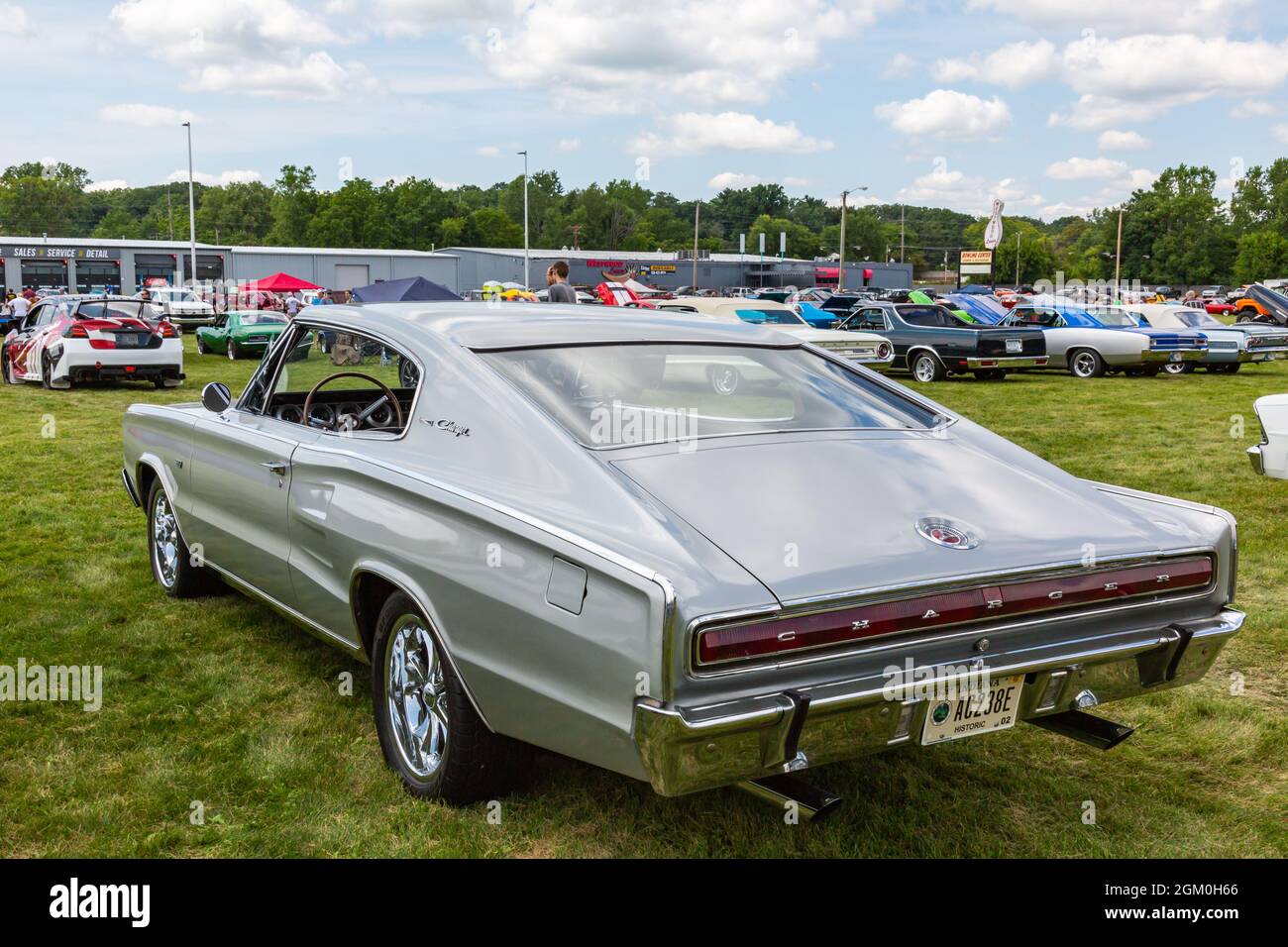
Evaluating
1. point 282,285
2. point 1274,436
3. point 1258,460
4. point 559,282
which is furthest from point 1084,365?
point 282,285

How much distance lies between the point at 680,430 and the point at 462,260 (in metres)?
92.9

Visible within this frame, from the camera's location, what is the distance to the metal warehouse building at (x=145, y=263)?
76750mm

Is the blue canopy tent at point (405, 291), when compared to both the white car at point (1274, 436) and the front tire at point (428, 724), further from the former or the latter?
the front tire at point (428, 724)

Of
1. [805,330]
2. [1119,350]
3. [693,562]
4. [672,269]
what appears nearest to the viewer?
[693,562]

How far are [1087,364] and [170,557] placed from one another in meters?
19.7

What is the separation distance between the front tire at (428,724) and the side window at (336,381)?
0.95 metres

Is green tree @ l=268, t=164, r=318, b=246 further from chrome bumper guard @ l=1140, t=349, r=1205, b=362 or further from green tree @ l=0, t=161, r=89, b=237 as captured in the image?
chrome bumper guard @ l=1140, t=349, r=1205, b=362

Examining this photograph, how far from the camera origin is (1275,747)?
4.06 metres

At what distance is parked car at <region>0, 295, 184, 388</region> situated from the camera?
17.3 metres

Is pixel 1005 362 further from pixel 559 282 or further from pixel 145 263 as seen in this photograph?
pixel 145 263

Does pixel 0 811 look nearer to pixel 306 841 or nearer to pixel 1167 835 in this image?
pixel 306 841

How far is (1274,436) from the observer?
7383mm

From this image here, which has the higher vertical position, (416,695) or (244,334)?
(244,334)
